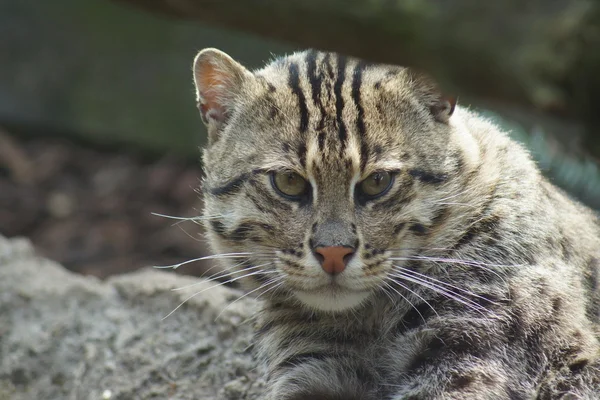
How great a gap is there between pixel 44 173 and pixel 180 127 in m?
2.33

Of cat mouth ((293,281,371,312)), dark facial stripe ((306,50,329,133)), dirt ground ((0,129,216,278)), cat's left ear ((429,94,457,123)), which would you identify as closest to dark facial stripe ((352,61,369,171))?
dark facial stripe ((306,50,329,133))

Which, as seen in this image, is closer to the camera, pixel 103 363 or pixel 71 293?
pixel 103 363

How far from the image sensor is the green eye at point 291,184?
548 cm

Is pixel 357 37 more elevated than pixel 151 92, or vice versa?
pixel 357 37

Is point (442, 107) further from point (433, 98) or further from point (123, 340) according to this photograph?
point (123, 340)

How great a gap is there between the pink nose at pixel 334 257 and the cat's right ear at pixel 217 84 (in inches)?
58.9

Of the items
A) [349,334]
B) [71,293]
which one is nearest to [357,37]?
[349,334]

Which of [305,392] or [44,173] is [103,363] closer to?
[305,392]

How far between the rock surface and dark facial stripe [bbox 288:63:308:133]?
206 cm

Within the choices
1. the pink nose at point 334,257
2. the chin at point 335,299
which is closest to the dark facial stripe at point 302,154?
the pink nose at point 334,257

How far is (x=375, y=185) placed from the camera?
17.8 feet

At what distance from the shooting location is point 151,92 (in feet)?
48.1

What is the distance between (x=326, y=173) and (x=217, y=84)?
133 centimetres

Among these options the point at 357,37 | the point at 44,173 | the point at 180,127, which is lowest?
the point at 44,173
